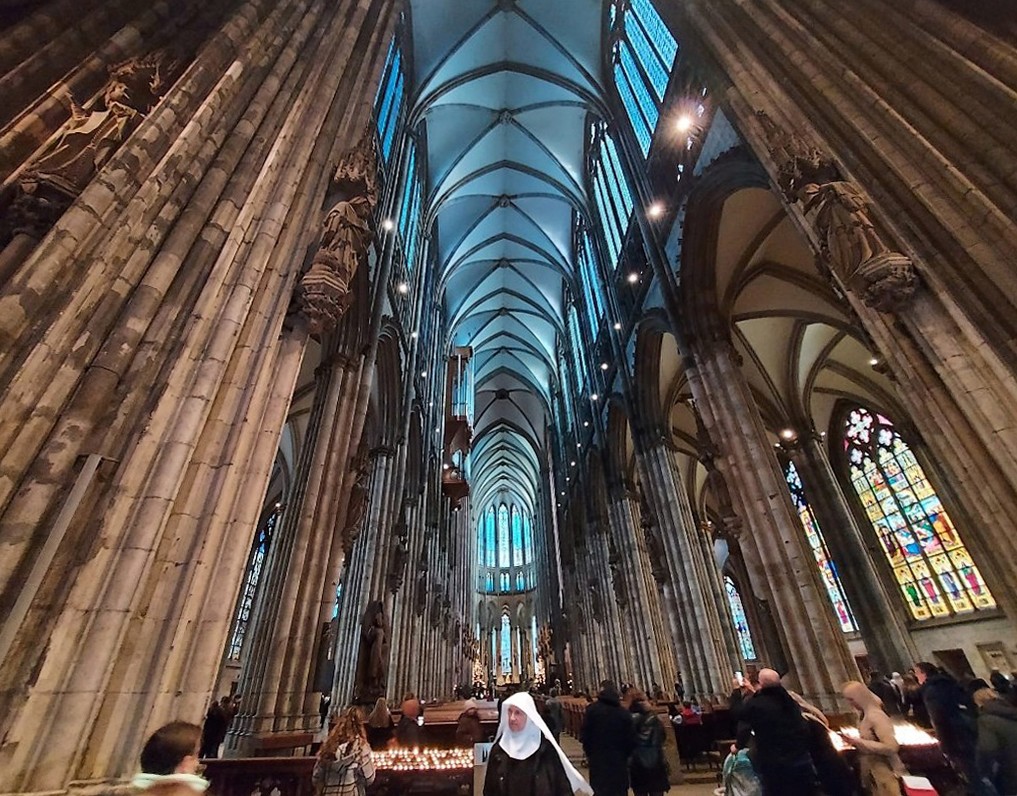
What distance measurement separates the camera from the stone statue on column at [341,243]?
488cm

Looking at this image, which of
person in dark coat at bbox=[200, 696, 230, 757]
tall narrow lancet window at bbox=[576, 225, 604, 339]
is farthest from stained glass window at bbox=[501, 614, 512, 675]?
person in dark coat at bbox=[200, 696, 230, 757]

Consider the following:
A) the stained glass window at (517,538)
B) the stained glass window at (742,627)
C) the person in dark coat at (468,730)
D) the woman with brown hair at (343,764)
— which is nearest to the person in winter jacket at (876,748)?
the woman with brown hair at (343,764)

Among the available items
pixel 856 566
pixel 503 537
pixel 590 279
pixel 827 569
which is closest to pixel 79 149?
pixel 856 566

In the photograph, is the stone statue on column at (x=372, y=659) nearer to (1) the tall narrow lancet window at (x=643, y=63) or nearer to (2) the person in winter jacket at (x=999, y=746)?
(2) the person in winter jacket at (x=999, y=746)

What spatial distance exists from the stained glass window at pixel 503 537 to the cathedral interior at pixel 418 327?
26.0m

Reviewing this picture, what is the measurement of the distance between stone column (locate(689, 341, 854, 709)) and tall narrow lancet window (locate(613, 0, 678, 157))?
715cm

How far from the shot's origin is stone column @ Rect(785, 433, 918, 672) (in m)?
12.5

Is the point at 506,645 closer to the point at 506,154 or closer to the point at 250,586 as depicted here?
the point at 250,586

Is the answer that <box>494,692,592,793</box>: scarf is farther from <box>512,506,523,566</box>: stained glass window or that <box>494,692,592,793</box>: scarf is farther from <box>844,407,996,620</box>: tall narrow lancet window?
<box>512,506,523,566</box>: stained glass window

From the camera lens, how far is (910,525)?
14.0 meters

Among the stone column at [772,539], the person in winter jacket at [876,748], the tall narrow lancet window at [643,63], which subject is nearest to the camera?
the person in winter jacket at [876,748]

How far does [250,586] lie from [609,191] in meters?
19.9

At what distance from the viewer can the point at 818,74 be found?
235 inches

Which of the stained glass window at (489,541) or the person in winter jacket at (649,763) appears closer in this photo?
the person in winter jacket at (649,763)
